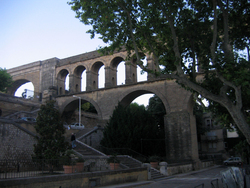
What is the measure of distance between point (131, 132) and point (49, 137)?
9.93 meters

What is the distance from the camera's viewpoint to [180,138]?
82.1ft

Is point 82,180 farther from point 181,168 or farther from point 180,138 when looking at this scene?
point 180,138

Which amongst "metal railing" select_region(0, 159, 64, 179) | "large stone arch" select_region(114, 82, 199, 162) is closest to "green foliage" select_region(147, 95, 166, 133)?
"large stone arch" select_region(114, 82, 199, 162)

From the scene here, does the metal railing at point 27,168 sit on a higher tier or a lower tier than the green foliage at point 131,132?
lower

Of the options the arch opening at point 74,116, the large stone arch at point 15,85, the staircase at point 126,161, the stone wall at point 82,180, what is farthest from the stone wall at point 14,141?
the large stone arch at point 15,85

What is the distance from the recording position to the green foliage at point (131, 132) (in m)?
22.8

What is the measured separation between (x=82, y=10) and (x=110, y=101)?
1595 cm

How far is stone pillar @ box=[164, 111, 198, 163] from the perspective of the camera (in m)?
24.5

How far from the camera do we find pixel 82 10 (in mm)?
14375

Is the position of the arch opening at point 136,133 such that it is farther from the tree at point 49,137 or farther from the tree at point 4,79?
the tree at point 4,79

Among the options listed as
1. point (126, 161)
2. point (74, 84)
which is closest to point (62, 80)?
point (74, 84)

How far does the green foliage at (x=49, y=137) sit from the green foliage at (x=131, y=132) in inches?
332

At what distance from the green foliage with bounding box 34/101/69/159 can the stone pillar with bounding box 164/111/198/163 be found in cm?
1278

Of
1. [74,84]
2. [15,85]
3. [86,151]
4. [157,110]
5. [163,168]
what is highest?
[15,85]
